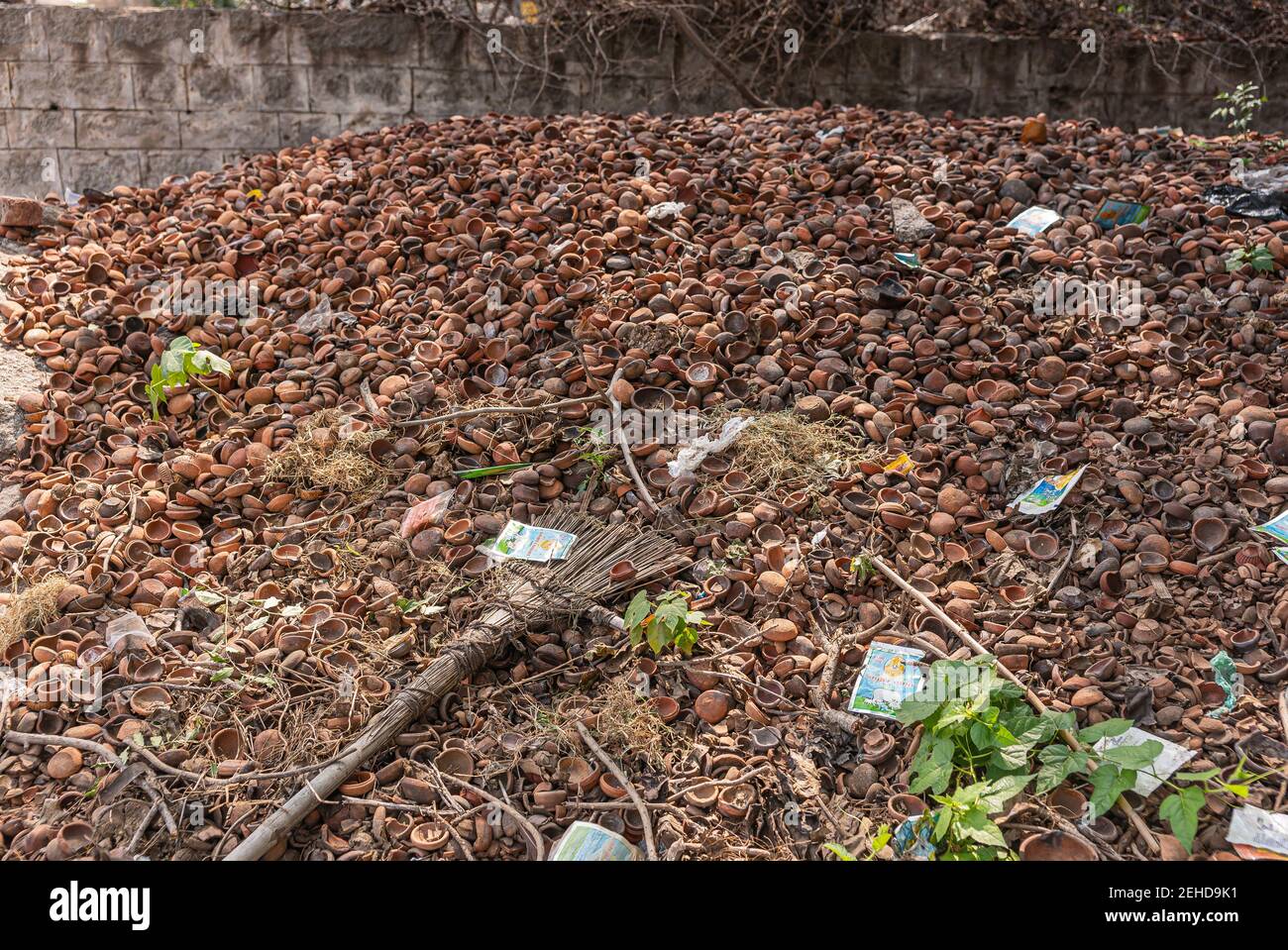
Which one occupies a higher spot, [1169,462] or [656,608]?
[1169,462]

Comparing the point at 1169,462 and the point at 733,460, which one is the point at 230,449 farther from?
the point at 1169,462

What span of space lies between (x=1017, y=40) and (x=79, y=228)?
15.3 feet

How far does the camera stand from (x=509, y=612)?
2.23 meters

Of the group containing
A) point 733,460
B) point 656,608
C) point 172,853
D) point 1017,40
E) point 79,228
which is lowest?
point 172,853

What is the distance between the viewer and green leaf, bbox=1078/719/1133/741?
189cm

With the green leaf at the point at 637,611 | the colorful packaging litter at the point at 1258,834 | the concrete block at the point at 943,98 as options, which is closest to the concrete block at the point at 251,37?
the concrete block at the point at 943,98

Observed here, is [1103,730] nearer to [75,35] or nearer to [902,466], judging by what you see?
[902,466]

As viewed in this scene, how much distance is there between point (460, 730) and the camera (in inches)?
83.4

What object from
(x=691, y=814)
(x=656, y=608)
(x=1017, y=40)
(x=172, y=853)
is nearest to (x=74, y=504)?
(x=172, y=853)

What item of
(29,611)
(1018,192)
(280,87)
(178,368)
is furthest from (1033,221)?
(280,87)

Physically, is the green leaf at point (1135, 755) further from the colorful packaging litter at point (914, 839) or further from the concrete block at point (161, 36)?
the concrete block at point (161, 36)

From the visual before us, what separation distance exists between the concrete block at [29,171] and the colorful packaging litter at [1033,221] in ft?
15.3

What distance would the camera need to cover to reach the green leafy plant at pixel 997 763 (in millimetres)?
1782

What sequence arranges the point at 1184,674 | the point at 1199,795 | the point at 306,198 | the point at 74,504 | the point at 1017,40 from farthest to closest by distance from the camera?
the point at 1017,40 → the point at 306,198 → the point at 74,504 → the point at 1184,674 → the point at 1199,795
